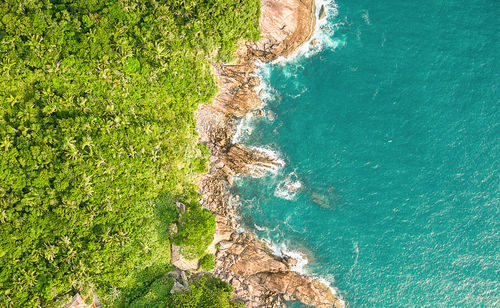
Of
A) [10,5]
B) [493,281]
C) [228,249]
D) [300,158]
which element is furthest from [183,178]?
[493,281]

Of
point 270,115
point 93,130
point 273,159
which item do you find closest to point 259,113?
point 270,115

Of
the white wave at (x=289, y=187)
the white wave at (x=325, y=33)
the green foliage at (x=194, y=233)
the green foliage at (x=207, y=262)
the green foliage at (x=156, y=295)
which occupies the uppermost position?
the white wave at (x=325, y=33)

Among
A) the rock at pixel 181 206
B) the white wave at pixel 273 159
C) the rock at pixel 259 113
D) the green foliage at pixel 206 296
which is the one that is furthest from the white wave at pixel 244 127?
the green foliage at pixel 206 296

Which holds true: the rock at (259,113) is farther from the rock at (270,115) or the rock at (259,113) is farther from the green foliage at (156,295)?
the green foliage at (156,295)

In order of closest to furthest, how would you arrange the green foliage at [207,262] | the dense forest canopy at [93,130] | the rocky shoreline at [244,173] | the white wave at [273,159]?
the dense forest canopy at [93,130]
the green foliage at [207,262]
the rocky shoreline at [244,173]
the white wave at [273,159]

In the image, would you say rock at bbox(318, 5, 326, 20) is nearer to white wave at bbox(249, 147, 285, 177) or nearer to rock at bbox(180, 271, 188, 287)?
white wave at bbox(249, 147, 285, 177)

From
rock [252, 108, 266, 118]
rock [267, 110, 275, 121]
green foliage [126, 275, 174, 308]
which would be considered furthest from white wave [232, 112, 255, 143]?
green foliage [126, 275, 174, 308]

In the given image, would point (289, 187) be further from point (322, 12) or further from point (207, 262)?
point (322, 12)
